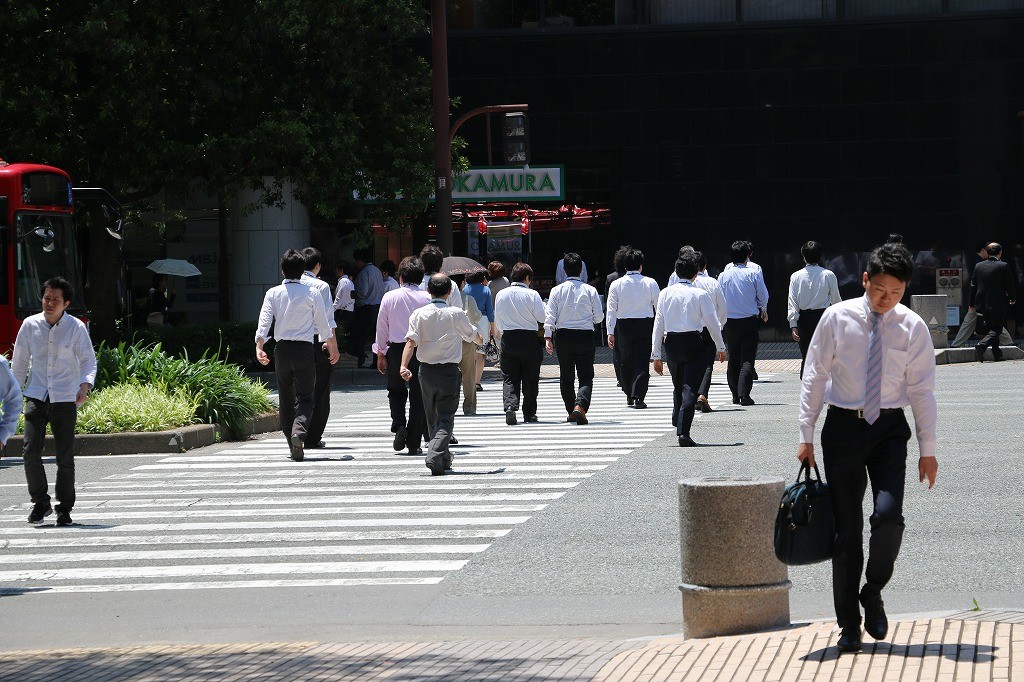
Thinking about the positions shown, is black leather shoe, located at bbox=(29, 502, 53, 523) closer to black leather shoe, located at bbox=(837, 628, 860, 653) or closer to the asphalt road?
the asphalt road

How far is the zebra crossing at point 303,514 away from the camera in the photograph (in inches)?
357

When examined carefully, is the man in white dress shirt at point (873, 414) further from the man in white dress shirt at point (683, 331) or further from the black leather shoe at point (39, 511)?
the man in white dress shirt at point (683, 331)

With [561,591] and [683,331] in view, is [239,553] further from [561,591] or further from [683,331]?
[683,331]

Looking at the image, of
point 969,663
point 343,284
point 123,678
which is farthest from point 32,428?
point 343,284

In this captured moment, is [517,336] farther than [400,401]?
Yes

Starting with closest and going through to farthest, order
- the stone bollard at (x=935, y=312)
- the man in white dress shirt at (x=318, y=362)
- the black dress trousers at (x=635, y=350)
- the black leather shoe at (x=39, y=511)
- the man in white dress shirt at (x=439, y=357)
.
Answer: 1. the black leather shoe at (x=39, y=511)
2. the man in white dress shirt at (x=439, y=357)
3. the man in white dress shirt at (x=318, y=362)
4. the black dress trousers at (x=635, y=350)
5. the stone bollard at (x=935, y=312)

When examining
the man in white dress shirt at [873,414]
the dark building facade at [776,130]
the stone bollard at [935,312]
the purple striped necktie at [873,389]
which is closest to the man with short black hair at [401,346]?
the man in white dress shirt at [873,414]

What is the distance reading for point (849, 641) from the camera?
19.9 feet

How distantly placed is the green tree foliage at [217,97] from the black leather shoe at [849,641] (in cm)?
1853

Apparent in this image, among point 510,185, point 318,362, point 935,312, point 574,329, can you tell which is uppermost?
point 510,185

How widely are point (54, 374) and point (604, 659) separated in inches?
226

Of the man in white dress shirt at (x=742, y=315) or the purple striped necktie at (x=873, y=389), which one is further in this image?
the man in white dress shirt at (x=742, y=315)

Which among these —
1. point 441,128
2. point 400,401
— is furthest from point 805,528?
point 441,128

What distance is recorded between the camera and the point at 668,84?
101 feet
